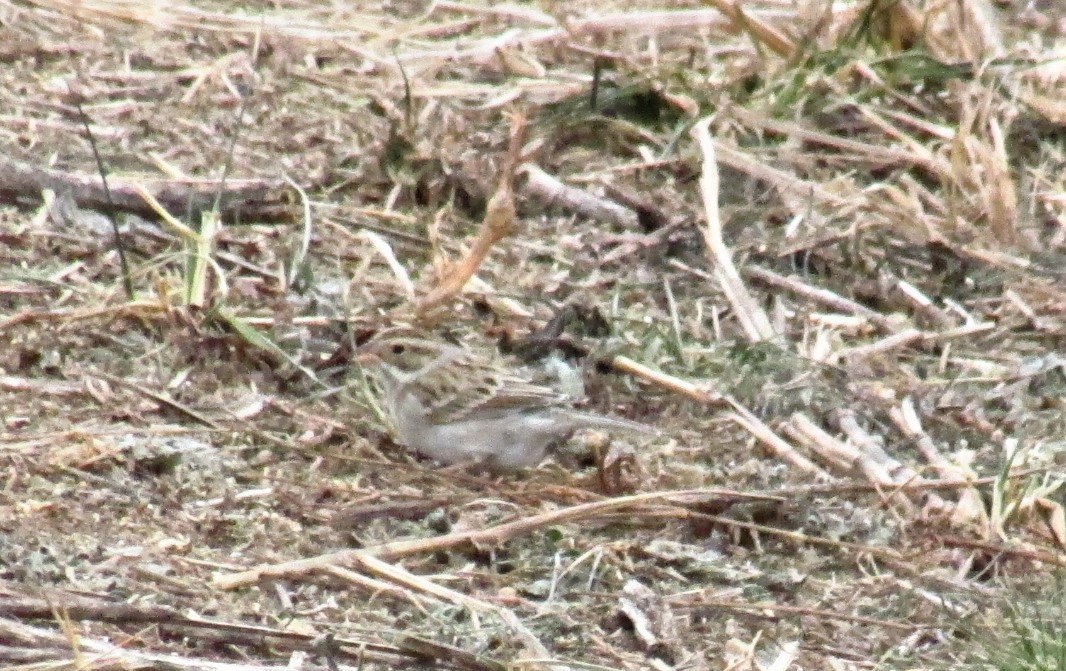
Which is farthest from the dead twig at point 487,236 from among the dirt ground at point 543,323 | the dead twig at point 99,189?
the dead twig at point 99,189

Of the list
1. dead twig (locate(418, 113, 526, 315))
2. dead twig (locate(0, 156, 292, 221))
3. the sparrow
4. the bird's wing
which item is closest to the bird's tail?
the sparrow

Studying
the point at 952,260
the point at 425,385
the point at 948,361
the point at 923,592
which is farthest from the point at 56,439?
the point at 952,260

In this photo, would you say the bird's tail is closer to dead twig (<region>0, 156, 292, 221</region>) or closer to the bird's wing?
the bird's wing

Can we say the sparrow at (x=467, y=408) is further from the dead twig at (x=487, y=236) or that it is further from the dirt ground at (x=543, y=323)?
the dead twig at (x=487, y=236)

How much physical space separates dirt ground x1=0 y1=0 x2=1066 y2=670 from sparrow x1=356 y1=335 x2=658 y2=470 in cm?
9

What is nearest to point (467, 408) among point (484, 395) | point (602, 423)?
→ point (484, 395)

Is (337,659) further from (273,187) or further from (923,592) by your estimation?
(273,187)

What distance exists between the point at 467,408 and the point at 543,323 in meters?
0.74

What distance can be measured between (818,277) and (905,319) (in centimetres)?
39

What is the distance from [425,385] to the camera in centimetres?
586

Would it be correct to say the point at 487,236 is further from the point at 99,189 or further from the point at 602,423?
the point at 99,189

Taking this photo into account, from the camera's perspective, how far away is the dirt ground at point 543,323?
4758 millimetres

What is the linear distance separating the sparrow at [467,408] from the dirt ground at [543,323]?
90 mm

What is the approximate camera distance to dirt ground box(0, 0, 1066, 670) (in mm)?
4758
